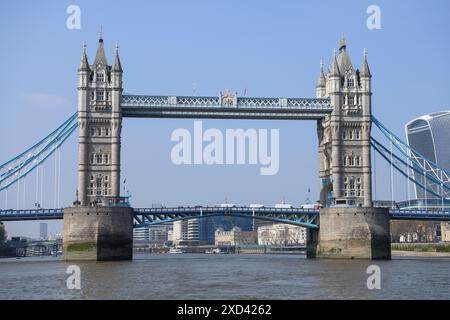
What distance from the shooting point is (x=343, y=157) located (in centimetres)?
9094

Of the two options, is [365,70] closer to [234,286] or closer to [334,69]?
[334,69]

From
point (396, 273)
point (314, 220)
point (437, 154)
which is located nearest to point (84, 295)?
point (396, 273)

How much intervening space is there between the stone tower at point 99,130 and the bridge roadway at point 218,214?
478 centimetres

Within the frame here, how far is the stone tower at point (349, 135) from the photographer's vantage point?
3558 inches

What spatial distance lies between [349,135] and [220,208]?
1911cm

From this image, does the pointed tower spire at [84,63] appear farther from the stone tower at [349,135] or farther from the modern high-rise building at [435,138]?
the modern high-rise building at [435,138]

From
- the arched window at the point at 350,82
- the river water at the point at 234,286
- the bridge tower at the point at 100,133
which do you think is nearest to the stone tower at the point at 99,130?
the bridge tower at the point at 100,133

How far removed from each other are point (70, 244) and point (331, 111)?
36.8 m

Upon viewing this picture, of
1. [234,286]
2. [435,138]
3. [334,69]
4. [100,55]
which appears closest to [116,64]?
[100,55]

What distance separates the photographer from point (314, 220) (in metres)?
92.1

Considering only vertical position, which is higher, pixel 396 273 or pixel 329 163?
pixel 329 163

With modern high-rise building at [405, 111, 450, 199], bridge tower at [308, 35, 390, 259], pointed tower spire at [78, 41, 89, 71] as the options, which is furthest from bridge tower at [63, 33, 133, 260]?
modern high-rise building at [405, 111, 450, 199]
